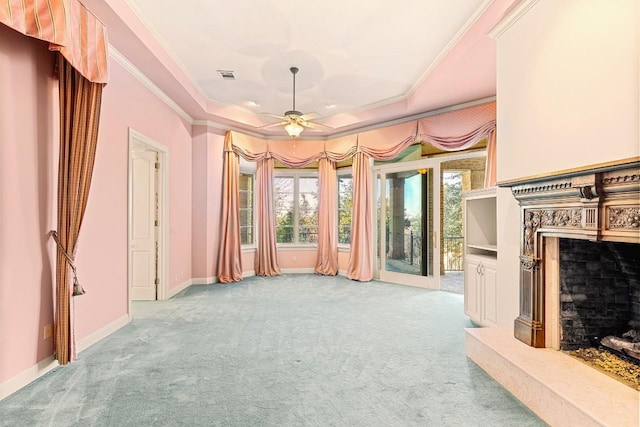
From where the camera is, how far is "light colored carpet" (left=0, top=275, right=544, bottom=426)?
1.96m

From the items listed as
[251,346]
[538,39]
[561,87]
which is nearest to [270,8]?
[538,39]

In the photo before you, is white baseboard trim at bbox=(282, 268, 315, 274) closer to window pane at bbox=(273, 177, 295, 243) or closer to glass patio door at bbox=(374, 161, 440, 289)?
window pane at bbox=(273, 177, 295, 243)

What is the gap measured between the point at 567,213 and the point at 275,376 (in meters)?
2.32

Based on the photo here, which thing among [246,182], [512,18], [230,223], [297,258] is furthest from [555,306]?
[246,182]

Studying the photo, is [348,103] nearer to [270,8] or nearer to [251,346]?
[270,8]

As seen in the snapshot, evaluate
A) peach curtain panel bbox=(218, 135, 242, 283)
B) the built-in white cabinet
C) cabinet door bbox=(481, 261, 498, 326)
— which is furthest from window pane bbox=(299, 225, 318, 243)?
cabinet door bbox=(481, 261, 498, 326)

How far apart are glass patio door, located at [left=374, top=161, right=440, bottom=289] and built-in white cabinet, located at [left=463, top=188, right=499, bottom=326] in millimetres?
1504

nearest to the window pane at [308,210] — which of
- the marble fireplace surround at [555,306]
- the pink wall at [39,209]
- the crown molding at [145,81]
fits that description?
the crown molding at [145,81]

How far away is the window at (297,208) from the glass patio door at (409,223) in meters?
1.55

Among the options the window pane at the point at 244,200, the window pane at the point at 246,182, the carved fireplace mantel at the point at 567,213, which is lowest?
the carved fireplace mantel at the point at 567,213

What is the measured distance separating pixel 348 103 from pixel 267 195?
7.85 ft

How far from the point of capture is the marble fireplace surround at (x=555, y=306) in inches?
66.0

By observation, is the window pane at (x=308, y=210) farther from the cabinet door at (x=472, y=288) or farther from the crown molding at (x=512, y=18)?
the crown molding at (x=512, y=18)

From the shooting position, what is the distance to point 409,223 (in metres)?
5.93
